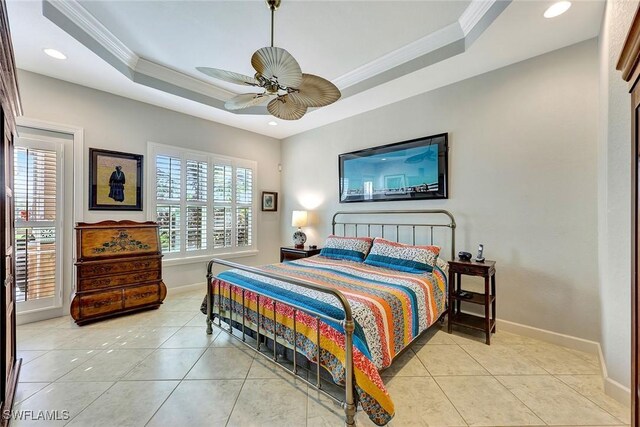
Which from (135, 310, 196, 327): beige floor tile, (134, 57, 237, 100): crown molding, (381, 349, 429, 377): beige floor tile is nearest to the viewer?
(381, 349, 429, 377): beige floor tile

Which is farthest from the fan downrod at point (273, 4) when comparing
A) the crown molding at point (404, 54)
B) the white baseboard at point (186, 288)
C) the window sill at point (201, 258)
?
the white baseboard at point (186, 288)

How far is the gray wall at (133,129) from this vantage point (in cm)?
303

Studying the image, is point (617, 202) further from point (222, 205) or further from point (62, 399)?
point (222, 205)

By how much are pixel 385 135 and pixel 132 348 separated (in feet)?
12.7

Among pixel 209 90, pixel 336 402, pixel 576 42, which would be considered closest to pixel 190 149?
pixel 209 90

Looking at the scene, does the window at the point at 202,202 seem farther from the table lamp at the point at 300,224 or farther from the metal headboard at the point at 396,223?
the metal headboard at the point at 396,223

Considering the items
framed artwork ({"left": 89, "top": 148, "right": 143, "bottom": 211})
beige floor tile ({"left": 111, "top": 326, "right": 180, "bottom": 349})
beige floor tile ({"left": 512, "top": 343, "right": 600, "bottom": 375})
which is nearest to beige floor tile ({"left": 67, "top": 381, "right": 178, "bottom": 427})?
beige floor tile ({"left": 111, "top": 326, "right": 180, "bottom": 349})

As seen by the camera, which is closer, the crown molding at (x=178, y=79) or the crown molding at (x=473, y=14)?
the crown molding at (x=473, y=14)

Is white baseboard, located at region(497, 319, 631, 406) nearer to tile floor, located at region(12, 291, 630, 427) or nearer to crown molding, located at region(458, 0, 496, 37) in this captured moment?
tile floor, located at region(12, 291, 630, 427)

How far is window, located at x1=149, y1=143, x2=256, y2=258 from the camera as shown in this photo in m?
3.96

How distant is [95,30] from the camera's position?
2502 mm

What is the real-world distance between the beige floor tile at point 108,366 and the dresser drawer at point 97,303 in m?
0.85

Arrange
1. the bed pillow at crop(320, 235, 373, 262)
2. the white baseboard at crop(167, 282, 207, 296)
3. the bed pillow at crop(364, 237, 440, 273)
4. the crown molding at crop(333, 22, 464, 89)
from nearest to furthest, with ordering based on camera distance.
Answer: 1. the crown molding at crop(333, 22, 464, 89)
2. the bed pillow at crop(364, 237, 440, 273)
3. the bed pillow at crop(320, 235, 373, 262)
4. the white baseboard at crop(167, 282, 207, 296)

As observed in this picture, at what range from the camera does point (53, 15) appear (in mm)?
2189
